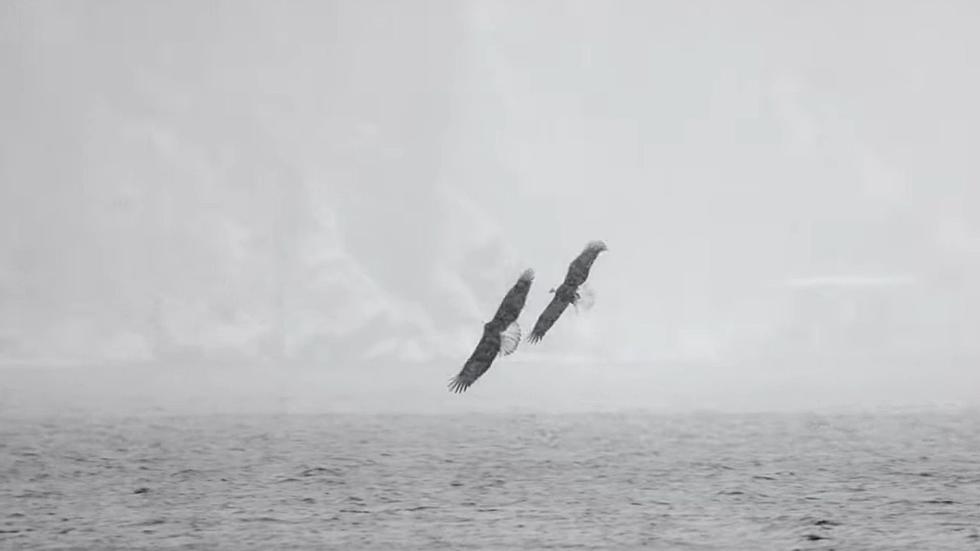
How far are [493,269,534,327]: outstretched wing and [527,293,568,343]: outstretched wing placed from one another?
Result: 123 cm

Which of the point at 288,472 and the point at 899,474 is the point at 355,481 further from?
the point at 899,474

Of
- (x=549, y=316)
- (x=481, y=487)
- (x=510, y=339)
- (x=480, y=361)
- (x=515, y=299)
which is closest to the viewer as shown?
(x=510, y=339)

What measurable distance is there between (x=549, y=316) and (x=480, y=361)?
6.39 ft

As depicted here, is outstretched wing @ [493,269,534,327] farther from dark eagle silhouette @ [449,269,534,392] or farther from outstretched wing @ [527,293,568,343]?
outstretched wing @ [527,293,568,343]

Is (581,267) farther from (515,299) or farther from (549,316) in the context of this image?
(515,299)

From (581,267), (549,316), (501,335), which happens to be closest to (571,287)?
(581,267)

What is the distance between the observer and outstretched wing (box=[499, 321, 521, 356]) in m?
28.2

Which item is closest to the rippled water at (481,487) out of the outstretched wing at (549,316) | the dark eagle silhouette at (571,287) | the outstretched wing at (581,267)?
the outstretched wing at (549,316)

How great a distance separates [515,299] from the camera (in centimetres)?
2903

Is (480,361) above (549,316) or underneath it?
underneath

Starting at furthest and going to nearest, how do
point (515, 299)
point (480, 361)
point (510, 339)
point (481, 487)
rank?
point (481, 487), point (480, 361), point (515, 299), point (510, 339)

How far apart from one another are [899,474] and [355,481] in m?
30.3

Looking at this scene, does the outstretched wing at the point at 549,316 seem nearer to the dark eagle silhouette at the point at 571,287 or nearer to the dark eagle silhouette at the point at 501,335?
the dark eagle silhouette at the point at 571,287

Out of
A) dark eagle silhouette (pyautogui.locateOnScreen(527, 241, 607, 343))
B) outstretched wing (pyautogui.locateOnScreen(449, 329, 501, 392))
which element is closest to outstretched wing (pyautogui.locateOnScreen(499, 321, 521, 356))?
outstretched wing (pyautogui.locateOnScreen(449, 329, 501, 392))
